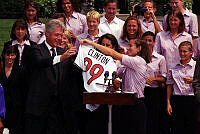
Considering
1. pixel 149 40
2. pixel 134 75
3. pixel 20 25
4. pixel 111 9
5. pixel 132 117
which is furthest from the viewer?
pixel 111 9

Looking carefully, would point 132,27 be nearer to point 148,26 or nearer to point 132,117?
point 148,26

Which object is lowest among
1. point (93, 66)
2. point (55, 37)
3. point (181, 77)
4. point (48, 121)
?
point (48, 121)

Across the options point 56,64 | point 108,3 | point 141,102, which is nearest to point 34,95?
point 56,64

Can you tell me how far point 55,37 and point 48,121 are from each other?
109cm

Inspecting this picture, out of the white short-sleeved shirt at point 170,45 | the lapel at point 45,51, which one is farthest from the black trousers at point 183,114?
the lapel at point 45,51

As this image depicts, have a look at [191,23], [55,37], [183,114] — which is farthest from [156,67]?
[55,37]

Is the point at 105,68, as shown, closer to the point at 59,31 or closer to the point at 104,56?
the point at 104,56

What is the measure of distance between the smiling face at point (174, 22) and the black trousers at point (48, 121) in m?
2.71

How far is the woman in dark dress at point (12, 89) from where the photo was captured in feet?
23.9

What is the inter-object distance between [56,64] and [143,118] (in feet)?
4.93

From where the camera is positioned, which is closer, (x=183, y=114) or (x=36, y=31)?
(x=183, y=114)

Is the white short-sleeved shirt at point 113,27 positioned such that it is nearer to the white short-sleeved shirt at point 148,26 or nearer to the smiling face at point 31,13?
the white short-sleeved shirt at point 148,26

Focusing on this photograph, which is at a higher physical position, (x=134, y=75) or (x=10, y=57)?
(x=10, y=57)

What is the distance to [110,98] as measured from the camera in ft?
22.0
